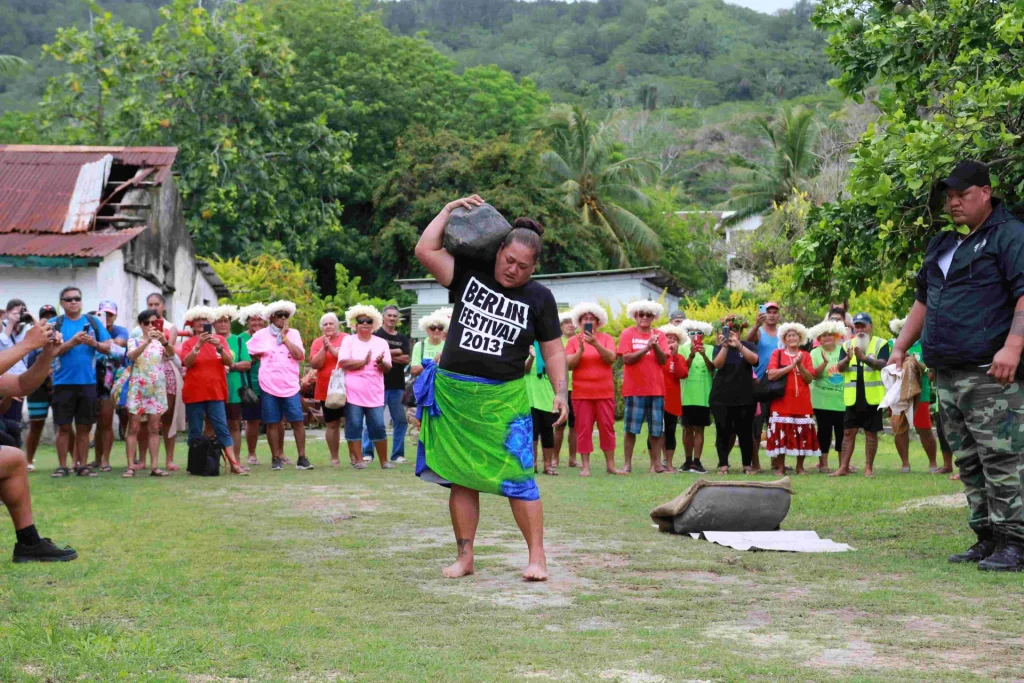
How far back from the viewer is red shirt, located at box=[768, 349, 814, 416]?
1491 cm

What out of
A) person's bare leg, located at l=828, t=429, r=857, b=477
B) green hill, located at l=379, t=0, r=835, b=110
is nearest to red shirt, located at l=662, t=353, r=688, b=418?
person's bare leg, located at l=828, t=429, r=857, b=477

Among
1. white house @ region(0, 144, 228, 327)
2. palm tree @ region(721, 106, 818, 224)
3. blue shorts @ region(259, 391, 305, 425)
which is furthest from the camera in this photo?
palm tree @ region(721, 106, 818, 224)

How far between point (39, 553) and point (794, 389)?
9774 mm

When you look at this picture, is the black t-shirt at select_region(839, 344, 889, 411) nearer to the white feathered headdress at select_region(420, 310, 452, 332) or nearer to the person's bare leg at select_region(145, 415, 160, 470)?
the white feathered headdress at select_region(420, 310, 452, 332)

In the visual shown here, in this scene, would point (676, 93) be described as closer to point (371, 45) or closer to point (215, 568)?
point (371, 45)

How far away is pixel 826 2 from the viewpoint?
10125mm

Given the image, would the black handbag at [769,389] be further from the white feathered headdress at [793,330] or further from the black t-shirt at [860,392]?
the black t-shirt at [860,392]

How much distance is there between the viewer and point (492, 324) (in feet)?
22.9

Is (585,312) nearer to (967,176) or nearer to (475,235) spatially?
(967,176)

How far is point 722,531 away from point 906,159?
2946mm

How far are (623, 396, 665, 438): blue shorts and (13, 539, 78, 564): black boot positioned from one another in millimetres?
8739

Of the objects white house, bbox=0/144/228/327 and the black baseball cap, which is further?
white house, bbox=0/144/228/327

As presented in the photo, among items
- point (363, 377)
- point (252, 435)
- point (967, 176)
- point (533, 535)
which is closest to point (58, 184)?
point (252, 435)

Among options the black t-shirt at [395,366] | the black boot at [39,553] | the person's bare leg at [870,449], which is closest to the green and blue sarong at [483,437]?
the black boot at [39,553]
